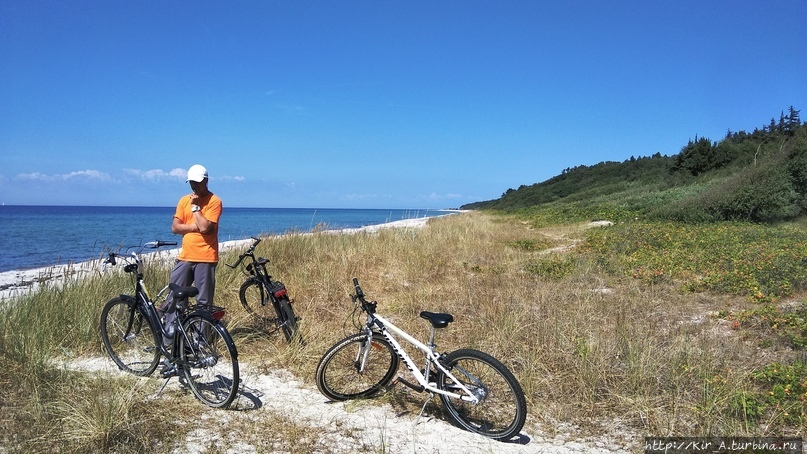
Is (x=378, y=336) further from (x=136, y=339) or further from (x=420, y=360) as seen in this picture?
(x=136, y=339)

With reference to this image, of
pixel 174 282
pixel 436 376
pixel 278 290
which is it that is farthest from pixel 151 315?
pixel 436 376

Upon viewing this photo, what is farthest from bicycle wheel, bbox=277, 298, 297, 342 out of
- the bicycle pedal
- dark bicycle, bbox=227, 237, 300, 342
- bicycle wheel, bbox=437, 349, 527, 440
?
bicycle wheel, bbox=437, 349, 527, 440

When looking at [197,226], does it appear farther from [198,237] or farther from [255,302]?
[255,302]

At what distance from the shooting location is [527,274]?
8.55 meters

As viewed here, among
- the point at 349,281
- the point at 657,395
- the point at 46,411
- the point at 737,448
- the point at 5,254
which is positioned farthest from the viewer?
the point at 5,254

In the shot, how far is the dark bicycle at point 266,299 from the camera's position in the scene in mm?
5188

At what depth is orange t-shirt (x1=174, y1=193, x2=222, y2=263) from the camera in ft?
14.8

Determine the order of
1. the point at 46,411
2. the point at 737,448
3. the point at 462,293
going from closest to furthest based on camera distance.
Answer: the point at 737,448, the point at 46,411, the point at 462,293

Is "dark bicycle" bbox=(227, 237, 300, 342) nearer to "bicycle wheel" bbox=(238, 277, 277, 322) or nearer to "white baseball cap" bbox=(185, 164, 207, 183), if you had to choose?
"bicycle wheel" bbox=(238, 277, 277, 322)

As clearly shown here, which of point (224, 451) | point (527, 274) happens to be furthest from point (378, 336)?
point (527, 274)

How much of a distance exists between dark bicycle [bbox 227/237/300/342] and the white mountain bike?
1.24 meters

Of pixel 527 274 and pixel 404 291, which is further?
pixel 527 274

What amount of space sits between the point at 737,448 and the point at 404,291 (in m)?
5.09

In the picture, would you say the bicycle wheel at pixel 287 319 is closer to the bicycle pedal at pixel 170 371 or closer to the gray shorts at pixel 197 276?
the gray shorts at pixel 197 276
